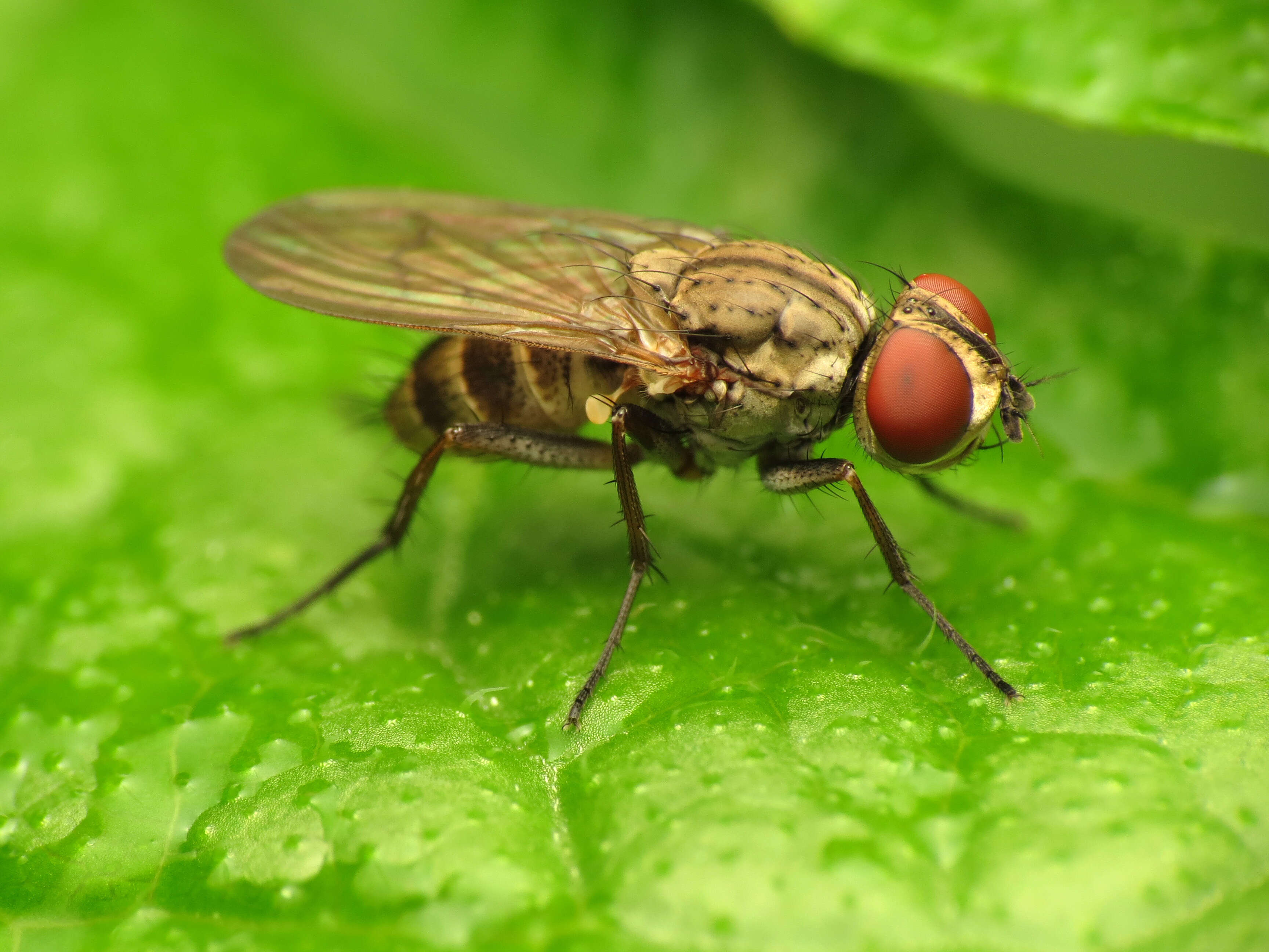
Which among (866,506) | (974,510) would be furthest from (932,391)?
(974,510)

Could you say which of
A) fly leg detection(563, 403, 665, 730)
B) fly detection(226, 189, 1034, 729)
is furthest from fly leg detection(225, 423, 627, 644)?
fly leg detection(563, 403, 665, 730)

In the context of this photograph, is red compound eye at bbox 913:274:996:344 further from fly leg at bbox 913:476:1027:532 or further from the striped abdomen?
the striped abdomen

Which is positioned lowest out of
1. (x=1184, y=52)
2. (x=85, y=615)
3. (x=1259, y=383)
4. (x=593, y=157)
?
(x=85, y=615)

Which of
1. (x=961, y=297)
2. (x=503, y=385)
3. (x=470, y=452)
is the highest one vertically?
(x=961, y=297)

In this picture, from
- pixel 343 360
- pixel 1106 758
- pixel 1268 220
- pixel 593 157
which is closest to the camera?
pixel 1106 758

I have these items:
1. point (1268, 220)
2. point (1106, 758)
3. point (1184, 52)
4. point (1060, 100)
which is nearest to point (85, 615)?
point (1106, 758)

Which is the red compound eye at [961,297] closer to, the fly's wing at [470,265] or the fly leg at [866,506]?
the fly leg at [866,506]

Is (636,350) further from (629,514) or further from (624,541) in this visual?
(624,541)

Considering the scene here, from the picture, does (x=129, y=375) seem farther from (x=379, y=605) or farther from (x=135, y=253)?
(x=379, y=605)
